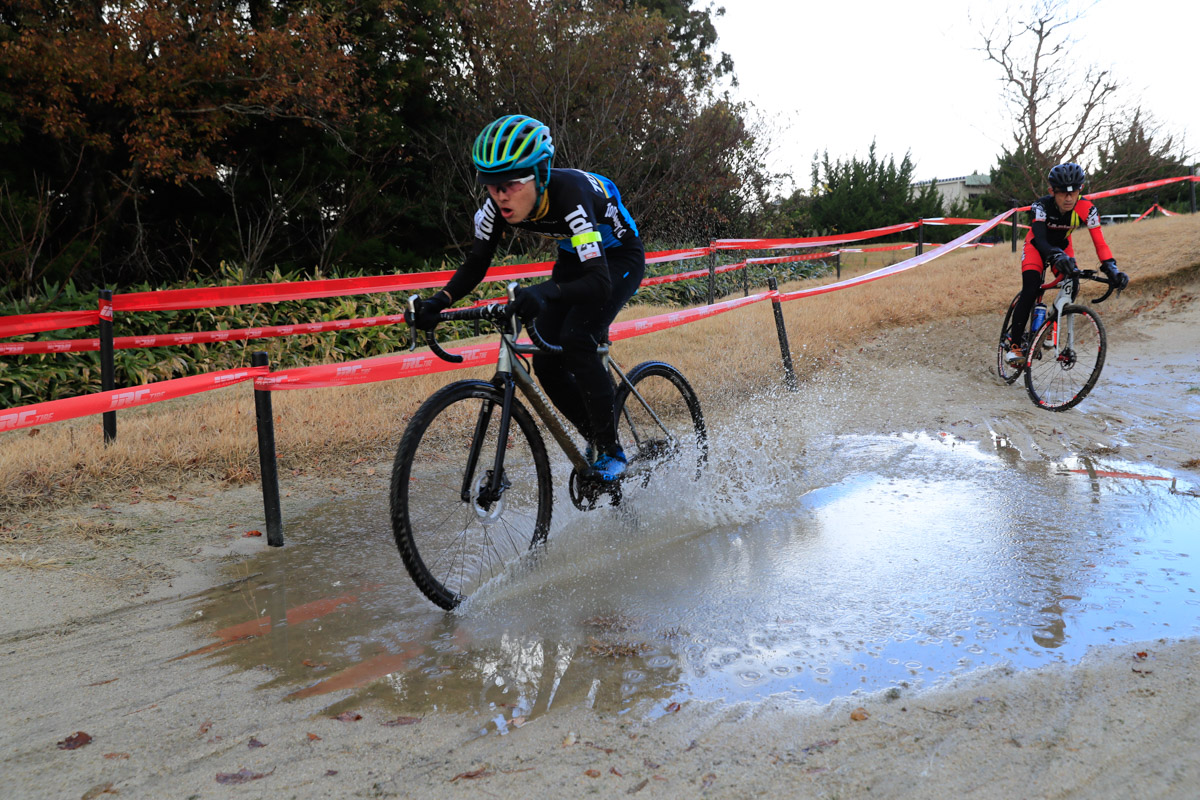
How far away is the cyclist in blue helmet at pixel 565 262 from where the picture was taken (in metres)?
3.82

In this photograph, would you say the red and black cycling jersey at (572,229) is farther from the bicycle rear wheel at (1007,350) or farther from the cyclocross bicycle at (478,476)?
the bicycle rear wheel at (1007,350)

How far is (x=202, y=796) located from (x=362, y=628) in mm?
1176

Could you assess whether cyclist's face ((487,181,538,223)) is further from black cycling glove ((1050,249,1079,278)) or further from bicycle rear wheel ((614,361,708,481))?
black cycling glove ((1050,249,1079,278))

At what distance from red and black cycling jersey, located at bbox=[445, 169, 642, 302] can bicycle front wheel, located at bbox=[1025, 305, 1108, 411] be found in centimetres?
516

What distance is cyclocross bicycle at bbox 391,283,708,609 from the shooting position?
141 inches

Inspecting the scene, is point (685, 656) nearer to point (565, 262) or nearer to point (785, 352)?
point (565, 262)

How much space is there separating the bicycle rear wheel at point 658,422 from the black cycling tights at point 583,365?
438 millimetres

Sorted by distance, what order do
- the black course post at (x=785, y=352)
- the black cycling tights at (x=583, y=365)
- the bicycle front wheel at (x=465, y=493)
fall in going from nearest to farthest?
the bicycle front wheel at (x=465, y=493) < the black cycling tights at (x=583, y=365) < the black course post at (x=785, y=352)

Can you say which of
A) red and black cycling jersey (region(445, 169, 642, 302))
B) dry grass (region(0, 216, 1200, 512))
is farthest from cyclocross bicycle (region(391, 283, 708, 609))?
dry grass (region(0, 216, 1200, 512))

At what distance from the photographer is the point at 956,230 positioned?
29.0 metres

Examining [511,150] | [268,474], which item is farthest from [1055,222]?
[268,474]

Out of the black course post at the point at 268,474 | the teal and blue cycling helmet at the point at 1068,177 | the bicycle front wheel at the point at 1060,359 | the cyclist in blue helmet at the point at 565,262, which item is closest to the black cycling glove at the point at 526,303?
the cyclist in blue helmet at the point at 565,262

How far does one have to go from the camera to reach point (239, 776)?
8.09 feet

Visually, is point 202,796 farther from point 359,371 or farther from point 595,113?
point 595,113
